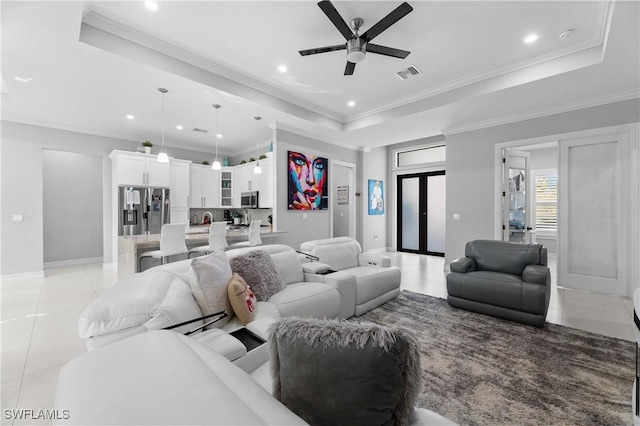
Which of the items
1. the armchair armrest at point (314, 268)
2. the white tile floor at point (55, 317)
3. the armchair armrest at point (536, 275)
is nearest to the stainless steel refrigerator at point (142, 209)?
the white tile floor at point (55, 317)

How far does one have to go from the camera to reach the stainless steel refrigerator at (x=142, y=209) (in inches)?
225

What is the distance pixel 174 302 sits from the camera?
1.71 meters

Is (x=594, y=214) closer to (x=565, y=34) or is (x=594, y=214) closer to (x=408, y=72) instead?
(x=565, y=34)

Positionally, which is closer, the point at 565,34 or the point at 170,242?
the point at 565,34

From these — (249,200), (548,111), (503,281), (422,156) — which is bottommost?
(503,281)

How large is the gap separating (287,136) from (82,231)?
5534 millimetres

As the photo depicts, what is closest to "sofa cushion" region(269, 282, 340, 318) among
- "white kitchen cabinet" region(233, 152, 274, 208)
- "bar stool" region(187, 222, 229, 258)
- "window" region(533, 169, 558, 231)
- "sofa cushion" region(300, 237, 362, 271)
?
"sofa cushion" region(300, 237, 362, 271)

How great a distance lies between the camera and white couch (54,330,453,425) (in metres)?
0.63

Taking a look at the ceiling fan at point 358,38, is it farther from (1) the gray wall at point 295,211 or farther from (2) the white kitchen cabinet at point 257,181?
(2) the white kitchen cabinet at point 257,181

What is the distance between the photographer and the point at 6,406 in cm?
184

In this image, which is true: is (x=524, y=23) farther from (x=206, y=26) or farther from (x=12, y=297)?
(x=12, y=297)

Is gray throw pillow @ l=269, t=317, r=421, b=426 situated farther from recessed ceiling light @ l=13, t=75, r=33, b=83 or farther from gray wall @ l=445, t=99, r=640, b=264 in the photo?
gray wall @ l=445, t=99, r=640, b=264

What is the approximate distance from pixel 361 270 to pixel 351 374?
2.96 metres

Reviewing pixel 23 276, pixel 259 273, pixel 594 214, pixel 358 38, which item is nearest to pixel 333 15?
pixel 358 38
